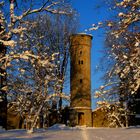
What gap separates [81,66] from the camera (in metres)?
50.6

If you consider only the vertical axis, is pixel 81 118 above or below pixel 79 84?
below

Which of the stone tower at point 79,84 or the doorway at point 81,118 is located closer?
the stone tower at point 79,84

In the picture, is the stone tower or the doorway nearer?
the stone tower

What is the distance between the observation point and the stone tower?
49500mm

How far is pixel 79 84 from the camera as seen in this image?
4975 cm

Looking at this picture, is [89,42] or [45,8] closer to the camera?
[45,8]

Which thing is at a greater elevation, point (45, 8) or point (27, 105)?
point (45, 8)

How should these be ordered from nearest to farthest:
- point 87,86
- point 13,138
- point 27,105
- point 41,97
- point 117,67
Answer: point 13,138 < point 117,67 < point 41,97 < point 27,105 < point 87,86

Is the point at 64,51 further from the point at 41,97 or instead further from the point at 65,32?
the point at 41,97

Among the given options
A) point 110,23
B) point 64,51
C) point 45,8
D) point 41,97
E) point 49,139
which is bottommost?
point 49,139

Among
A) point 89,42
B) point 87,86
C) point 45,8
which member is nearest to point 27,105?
point 45,8

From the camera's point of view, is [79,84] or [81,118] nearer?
[79,84]

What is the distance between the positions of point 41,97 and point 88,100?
28.8 m

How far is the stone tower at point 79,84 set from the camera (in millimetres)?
49500
